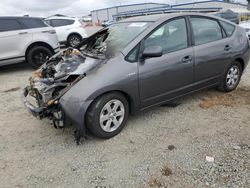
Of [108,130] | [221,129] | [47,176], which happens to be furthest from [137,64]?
[47,176]

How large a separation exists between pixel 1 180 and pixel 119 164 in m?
1.30

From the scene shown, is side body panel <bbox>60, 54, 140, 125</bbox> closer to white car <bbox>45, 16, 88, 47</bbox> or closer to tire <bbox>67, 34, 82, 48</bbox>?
white car <bbox>45, 16, 88, 47</bbox>

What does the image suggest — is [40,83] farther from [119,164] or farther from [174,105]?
[174,105]

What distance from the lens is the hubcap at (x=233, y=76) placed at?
200 inches

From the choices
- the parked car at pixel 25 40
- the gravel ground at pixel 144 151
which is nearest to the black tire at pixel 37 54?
the parked car at pixel 25 40

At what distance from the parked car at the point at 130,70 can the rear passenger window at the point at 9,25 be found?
4.23 meters

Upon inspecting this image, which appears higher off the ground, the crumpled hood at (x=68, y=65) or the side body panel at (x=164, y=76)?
the crumpled hood at (x=68, y=65)

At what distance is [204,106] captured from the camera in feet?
15.1

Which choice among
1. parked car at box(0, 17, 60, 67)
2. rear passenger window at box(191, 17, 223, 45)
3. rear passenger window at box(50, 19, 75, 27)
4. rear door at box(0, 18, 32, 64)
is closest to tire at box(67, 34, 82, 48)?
rear passenger window at box(50, 19, 75, 27)

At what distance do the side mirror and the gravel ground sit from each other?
1052 mm

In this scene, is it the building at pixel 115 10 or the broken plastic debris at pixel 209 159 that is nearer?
the broken plastic debris at pixel 209 159

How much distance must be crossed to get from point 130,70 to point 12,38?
5.64m

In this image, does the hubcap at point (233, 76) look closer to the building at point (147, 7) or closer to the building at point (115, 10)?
the building at point (147, 7)

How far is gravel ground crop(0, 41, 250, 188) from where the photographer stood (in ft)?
9.30
